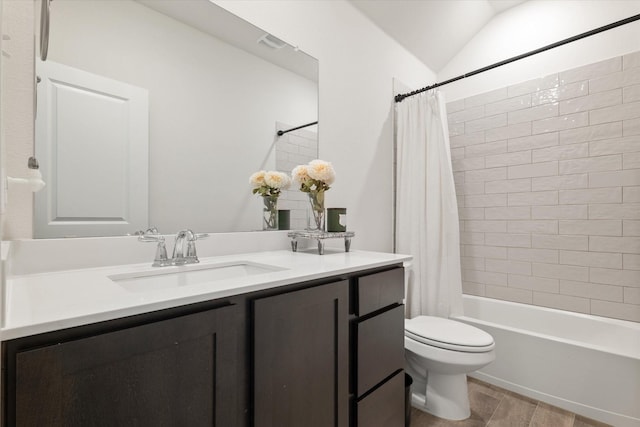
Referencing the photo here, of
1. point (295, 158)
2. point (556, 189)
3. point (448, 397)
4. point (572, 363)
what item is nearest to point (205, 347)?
point (295, 158)

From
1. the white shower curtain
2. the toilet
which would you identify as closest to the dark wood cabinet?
the toilet

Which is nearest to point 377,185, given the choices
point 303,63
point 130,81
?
point 303,63

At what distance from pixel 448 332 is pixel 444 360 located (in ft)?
0.56

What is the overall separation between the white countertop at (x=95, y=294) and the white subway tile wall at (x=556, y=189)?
1.86 meters

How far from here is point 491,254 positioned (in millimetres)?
2504

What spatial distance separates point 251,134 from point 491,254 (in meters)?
2.10

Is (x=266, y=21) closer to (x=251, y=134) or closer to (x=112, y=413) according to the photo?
(x=251, y=134)

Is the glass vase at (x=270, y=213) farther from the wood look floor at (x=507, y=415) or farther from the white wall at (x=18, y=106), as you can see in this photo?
the wood look floor at (x=507, y=415)

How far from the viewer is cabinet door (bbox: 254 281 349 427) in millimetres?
812

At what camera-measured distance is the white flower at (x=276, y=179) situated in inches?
60.2

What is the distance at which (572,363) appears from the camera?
1725 millimetres

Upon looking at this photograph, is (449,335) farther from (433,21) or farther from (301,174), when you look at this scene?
(433,21)

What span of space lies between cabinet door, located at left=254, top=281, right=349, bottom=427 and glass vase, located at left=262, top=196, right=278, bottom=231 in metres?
0.62

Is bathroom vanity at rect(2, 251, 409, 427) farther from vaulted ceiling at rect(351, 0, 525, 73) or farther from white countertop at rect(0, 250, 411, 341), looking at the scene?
vaulted ceiling at rect(351, 0, 525, 73)
